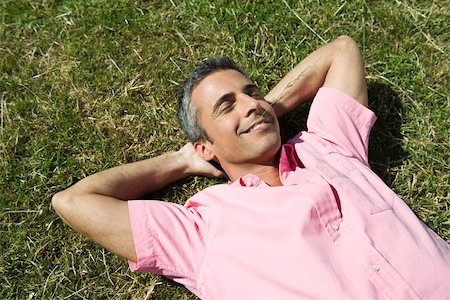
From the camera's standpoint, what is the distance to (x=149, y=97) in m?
4.75

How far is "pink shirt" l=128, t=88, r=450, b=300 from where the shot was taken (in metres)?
3.27

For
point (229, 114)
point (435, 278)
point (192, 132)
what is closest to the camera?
point (435, 278)

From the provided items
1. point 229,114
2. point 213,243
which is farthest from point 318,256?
point 229,114

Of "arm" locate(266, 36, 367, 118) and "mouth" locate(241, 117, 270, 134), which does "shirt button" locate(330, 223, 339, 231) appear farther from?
"arm" locate(266, 36, 367, 118)

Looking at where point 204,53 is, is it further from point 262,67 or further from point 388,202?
point 388,202

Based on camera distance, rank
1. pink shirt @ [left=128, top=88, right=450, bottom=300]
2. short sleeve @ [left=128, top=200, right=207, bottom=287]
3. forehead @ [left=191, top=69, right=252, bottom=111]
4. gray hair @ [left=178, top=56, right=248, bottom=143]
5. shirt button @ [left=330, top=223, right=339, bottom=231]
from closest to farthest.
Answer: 1. pink shirt @ [left=128, top=88, right=450, bottom=300]
2. shirt button @ [left=330, top=223, right=339, bottom=231]
3. short sleeve @ [left=128, top=200, right=207, bottom=287]
4. forehead @ [left=191, top=69, right=252, bottom=111]
5. gray hair @ [left=178, top=56, right=248, bottom=143]

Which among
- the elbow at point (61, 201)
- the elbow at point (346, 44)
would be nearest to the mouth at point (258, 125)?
the elbow at point (346, 44)

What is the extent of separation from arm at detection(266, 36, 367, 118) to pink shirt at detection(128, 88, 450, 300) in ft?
1.95

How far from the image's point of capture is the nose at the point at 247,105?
3754 mm

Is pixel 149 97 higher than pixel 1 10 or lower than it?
lower

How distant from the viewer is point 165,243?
3.55 metres

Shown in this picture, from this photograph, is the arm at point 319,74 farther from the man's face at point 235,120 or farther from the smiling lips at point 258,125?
the smiling lips at point 258,125

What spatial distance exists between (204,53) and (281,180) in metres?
1.63

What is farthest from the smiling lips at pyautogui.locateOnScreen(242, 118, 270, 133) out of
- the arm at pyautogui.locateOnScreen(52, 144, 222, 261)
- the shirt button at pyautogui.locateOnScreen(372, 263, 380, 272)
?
the shirt button at pyautogui.locateOnScreen(372, 263, 380, 272)
